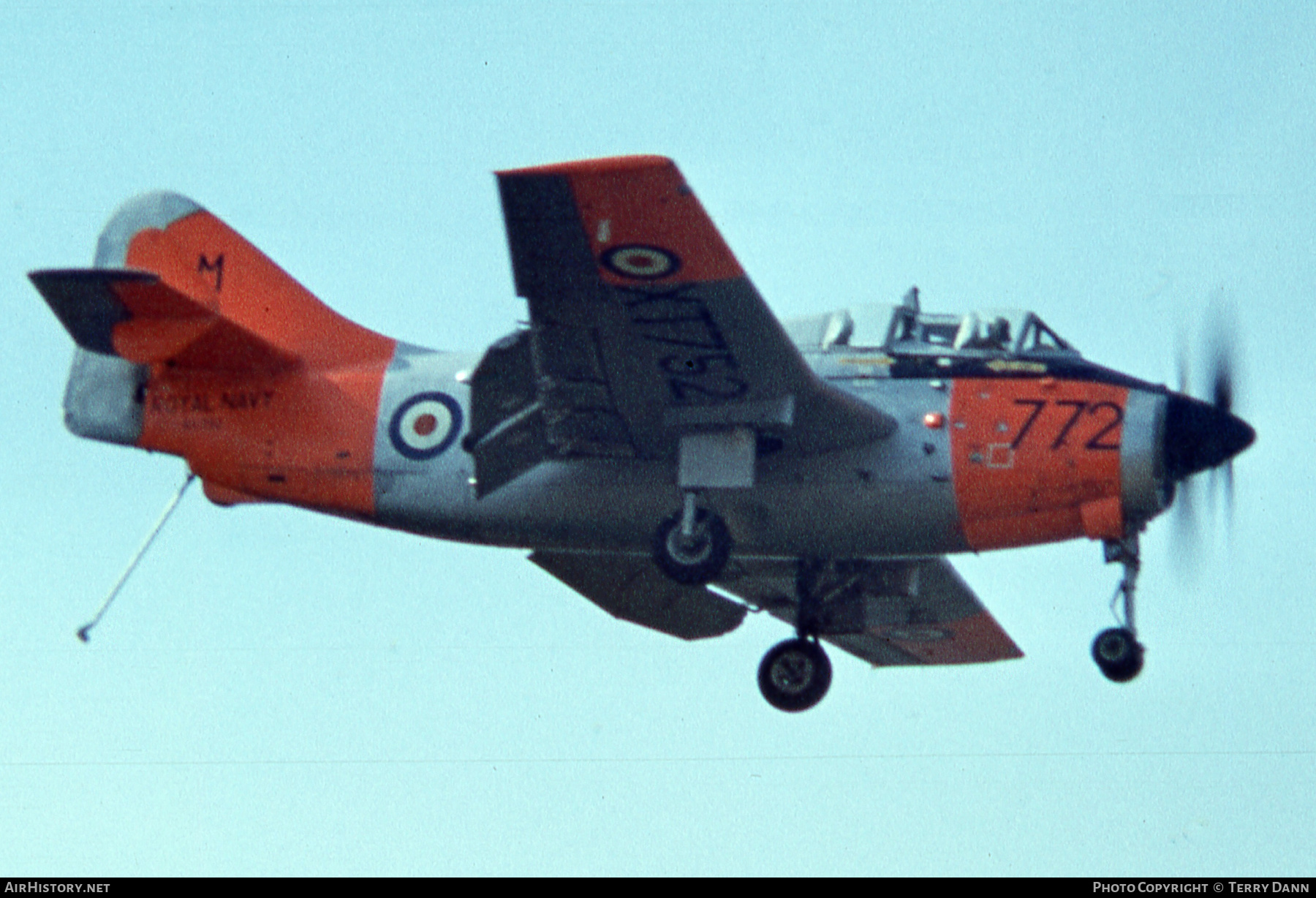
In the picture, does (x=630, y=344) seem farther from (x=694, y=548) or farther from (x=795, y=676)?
(x=795, y=676)

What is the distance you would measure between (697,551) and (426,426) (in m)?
3.50

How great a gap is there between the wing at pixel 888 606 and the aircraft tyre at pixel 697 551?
2.45 m

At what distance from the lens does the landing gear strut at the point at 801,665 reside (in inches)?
904

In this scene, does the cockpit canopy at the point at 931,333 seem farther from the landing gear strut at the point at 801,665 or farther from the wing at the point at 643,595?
the wing at the point at 643,595

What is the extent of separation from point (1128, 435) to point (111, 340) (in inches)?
402

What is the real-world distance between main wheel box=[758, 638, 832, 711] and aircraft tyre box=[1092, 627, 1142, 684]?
4295 mm

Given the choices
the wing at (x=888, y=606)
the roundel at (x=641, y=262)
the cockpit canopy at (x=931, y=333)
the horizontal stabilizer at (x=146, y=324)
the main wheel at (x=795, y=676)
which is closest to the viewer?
the roundel at (x=641, y=262)

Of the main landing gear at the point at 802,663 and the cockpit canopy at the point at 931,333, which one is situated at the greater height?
the cockpit canopy at the point at 931,333

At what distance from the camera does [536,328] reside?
18953mm

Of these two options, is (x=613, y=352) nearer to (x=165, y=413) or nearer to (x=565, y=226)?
(x=565, y=226)

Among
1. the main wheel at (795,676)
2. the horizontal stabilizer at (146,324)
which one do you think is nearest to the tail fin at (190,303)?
the horizontal stabilizer at (146,324)

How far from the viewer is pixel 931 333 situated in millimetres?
20344

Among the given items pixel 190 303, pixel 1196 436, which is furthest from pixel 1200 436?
pixel 190 303

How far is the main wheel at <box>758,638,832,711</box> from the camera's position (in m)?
23.0
